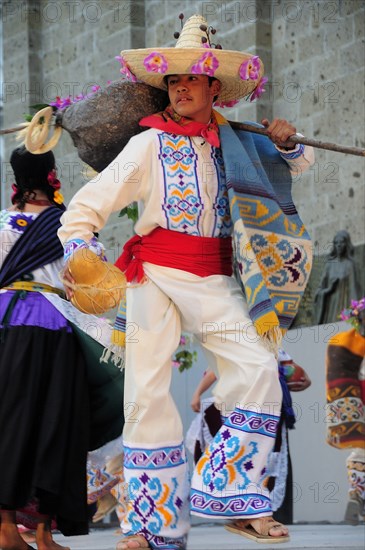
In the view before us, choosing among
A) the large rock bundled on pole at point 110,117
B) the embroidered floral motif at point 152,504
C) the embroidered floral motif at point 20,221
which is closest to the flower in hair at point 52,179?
the embroidered floral motif at point 20,221

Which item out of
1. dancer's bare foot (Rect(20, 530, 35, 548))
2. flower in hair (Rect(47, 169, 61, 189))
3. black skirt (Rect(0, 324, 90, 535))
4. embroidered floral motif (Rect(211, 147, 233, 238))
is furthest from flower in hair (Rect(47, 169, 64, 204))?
dancer's bare foot (Rect(20, 530, 35, 548))

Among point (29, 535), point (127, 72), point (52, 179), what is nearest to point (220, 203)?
point (127, 72)

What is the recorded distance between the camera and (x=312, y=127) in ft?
40.4

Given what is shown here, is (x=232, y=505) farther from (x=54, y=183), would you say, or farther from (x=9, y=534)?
(x=54, y=183)

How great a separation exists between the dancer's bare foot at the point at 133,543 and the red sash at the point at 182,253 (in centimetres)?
107

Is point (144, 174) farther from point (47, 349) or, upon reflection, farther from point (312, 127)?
point (312, 127)

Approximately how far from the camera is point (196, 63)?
5406mm

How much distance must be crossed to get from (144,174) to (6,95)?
423 inches

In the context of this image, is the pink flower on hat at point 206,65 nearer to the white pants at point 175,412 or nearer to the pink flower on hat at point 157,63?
the pink flower on hat at point 157,63

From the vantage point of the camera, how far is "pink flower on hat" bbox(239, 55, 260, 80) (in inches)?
217

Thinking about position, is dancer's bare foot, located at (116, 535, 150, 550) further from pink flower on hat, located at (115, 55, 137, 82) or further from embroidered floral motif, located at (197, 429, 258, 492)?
pink flower on hat, located at (115, 55, 137, 82)

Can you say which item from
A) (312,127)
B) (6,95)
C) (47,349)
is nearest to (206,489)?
(47,349)

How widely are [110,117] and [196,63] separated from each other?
45cm

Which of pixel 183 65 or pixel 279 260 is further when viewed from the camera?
pixel 279 260
